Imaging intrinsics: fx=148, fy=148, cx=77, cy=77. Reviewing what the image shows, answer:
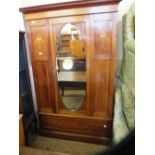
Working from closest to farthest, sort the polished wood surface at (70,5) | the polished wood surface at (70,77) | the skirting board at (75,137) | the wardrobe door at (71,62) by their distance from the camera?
the polished wood surface at (70,5) → the wardrobe door at (71,62) → the polished wood surface at (70,77) → the skirting board at (75,137)

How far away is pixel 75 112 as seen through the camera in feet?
6.57

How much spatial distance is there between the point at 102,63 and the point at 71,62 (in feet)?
1.31

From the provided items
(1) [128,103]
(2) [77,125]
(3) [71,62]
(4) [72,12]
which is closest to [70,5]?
(4) [72,12]

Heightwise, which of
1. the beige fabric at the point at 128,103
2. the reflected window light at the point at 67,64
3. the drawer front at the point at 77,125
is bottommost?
the drawer front at the point at 77,125

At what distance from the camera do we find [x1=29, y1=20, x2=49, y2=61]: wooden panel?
178 centimetres

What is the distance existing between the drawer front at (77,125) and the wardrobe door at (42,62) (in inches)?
6.7

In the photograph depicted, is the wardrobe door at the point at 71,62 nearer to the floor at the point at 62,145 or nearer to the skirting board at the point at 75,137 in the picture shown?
the skirting board at the point at 75,137

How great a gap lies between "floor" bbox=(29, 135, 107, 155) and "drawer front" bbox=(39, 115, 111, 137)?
→ 0.54 feet

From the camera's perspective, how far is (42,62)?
6.24 ft

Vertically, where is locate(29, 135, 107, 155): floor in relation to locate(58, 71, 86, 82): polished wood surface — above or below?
below

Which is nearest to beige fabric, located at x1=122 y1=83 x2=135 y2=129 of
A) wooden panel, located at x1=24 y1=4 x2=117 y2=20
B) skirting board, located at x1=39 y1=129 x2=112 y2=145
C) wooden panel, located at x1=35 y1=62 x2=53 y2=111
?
skirting board, located at x1=39 y1=129 x2=112 y2=145

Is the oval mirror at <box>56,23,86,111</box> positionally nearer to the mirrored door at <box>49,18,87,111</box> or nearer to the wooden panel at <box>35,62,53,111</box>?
the mirrored door at <box>49,18,87,111</box>

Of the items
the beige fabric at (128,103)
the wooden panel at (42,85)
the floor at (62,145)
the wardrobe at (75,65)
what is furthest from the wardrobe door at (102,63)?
the wooden panel at (42,85)

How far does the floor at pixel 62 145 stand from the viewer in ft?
6.42
